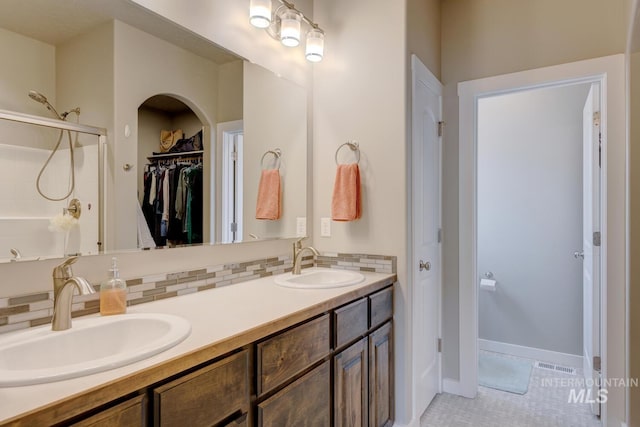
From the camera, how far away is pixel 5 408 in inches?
25.0

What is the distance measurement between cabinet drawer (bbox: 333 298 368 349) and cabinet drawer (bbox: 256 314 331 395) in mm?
72

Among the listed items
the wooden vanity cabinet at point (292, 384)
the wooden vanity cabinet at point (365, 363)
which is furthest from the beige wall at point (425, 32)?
the wooden vanity cabinet at point (292, 384)

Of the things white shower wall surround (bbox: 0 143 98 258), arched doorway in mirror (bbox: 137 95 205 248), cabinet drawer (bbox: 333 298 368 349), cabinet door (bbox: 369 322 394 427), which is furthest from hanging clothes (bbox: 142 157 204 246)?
cabinet door (bbox: 369 322 394 427)

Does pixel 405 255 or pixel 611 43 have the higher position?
pixel 611 43

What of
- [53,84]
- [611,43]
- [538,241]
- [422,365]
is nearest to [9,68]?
[53,84]

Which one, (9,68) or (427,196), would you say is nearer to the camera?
(9,68)

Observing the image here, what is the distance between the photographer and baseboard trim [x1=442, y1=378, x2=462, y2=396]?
8.23 ft

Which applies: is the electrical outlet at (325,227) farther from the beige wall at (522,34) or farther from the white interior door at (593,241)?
the white interior door at (593,241)

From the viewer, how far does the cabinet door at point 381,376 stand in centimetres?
174

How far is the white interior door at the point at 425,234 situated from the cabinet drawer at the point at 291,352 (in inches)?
32.4

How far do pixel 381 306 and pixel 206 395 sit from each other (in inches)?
42.7

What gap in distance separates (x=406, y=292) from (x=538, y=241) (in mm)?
1760

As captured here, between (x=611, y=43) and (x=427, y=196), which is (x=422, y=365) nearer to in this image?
(x=427, y=196)

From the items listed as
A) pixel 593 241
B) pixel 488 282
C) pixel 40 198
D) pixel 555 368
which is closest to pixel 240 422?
pixel 40 198
